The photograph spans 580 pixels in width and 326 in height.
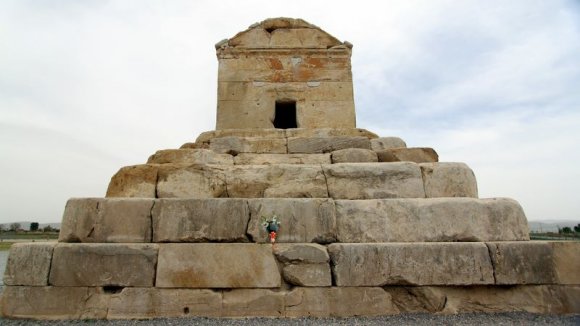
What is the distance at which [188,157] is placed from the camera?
5.23 meters

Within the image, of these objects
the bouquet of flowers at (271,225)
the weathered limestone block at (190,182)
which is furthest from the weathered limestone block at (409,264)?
the weathered limestone block at (190,182)

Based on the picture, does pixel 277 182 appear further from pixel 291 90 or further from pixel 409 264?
pixel 291 90

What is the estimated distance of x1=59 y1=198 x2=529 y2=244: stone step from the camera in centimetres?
430

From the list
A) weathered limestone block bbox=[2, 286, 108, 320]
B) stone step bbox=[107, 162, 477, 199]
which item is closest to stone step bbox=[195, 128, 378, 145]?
stone step bbox=[107, 162, 477, 199]

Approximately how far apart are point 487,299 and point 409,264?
108 centimetres

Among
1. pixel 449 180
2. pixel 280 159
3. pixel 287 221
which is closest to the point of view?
pixel 287 221

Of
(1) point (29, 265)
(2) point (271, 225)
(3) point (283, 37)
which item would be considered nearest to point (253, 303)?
(2) point (271, 225)

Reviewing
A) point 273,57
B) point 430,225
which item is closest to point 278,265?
point 430,225

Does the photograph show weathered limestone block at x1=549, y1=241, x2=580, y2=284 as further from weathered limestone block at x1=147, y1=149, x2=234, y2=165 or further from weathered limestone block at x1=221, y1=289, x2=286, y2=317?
weathered limestone block at x1=147, y1=149, x2=234, y2=165

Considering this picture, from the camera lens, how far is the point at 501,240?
440 centimetres

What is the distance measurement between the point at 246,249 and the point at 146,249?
125cm

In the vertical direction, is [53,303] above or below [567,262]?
below

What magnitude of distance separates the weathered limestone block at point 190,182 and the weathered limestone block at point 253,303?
4.60 ft

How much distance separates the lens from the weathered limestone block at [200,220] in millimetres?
4281
